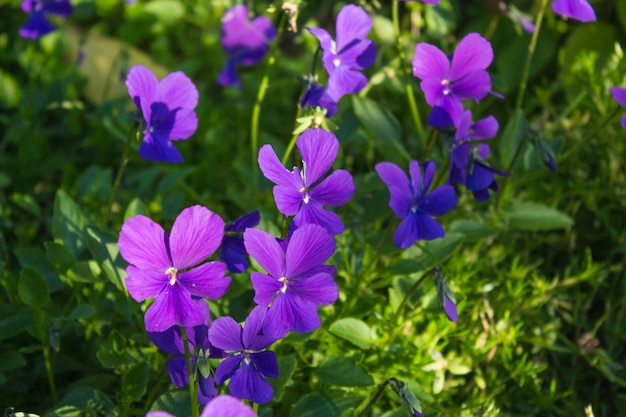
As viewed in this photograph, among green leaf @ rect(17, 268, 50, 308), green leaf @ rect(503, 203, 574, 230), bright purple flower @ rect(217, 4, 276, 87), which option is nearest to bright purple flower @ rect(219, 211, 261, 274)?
green leaf @ rect(17, 268, 50, 308)

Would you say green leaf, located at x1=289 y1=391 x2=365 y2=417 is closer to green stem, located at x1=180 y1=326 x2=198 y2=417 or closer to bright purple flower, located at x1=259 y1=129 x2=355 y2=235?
green stem, located at x1=180 y1=326 x2=198 y2=417

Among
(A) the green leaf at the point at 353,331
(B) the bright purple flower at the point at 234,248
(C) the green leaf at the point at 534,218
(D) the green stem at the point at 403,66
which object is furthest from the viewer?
(C) the green leaf at the point at 534,218

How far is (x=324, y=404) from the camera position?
170 centimetres

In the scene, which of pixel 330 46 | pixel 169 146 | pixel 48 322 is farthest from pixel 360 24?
pixel 48 322

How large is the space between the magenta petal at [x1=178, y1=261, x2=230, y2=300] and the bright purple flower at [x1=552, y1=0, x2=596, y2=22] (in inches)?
43.8

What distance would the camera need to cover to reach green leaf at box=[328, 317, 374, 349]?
1.78 metres

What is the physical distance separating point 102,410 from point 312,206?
0.66 m

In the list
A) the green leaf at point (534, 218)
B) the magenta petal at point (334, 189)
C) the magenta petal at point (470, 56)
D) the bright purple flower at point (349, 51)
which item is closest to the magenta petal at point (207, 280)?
the magenta petal at point (334, 189)

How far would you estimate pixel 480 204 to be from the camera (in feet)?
7.84

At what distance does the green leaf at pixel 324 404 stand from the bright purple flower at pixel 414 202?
0.35 m

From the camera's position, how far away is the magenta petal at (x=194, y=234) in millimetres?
1328

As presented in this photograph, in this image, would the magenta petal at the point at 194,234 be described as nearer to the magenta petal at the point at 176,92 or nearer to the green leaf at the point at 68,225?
the magenta petal at the point at 176,92

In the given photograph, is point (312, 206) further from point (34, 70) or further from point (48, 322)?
point (34, 70)

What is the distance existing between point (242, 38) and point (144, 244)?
5.24ft
